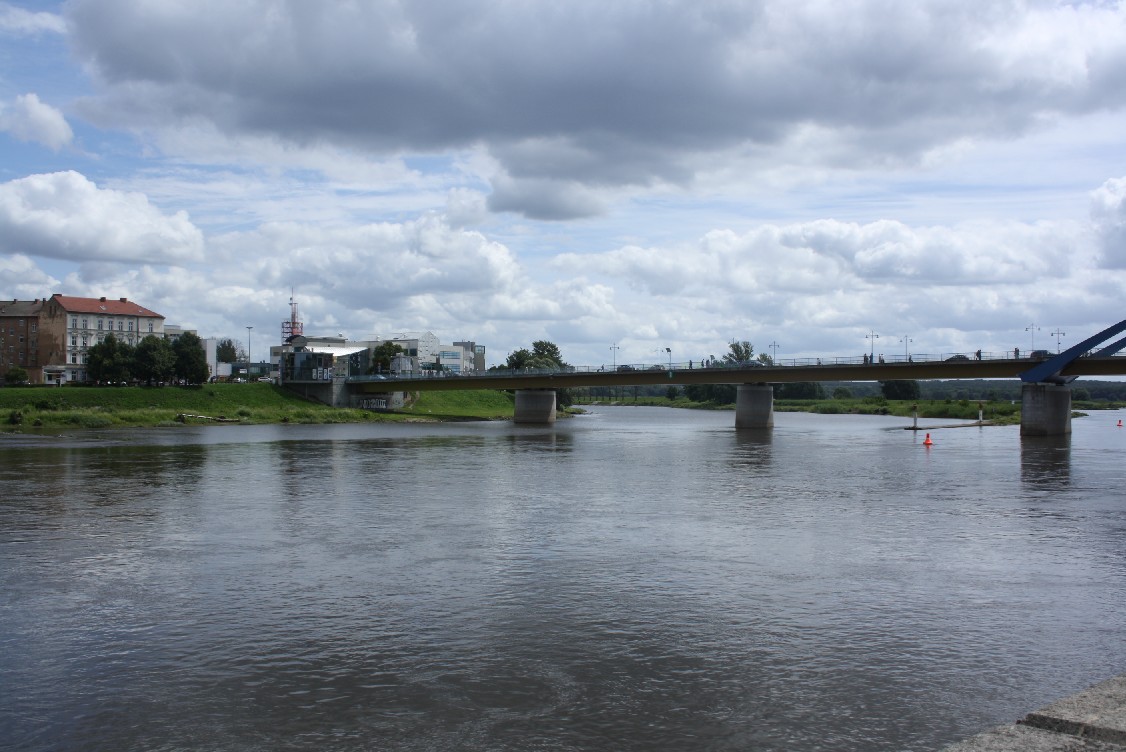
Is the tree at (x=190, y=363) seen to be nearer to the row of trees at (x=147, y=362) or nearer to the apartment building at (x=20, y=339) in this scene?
the row of trees at (x=147, y=362)

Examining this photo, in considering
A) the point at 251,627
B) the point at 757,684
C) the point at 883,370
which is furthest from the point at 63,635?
the point at 883,370

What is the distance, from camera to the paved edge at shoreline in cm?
1048

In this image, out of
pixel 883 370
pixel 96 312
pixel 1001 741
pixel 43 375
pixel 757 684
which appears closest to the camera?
pixel 1001 741

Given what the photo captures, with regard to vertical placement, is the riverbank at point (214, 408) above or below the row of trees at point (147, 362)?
below

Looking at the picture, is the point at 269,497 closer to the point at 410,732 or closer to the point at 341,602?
the point at 341,602

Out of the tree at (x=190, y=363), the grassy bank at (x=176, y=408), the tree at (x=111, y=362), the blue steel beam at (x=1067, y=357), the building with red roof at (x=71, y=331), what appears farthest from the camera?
the building with red roof at (x=71, y=331)

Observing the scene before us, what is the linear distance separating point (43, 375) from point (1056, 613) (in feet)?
607

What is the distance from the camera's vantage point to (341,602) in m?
22.5

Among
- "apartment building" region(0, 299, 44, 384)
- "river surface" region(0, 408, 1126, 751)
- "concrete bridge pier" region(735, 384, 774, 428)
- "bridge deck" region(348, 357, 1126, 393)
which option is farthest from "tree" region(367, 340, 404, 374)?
"river surface" region(0, 408, 1126, 751)

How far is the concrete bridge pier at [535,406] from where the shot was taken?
141 metres

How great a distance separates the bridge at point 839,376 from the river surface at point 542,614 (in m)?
55.6

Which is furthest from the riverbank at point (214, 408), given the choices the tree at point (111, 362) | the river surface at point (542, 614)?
the river surface at point (542, 614)

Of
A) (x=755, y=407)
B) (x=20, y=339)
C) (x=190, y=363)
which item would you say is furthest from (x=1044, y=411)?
(x=20, y=339)

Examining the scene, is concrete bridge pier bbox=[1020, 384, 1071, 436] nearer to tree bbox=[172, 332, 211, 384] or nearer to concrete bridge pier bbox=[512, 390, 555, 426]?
concrete bridge pier bbox=[512, 390, 555, 426]
